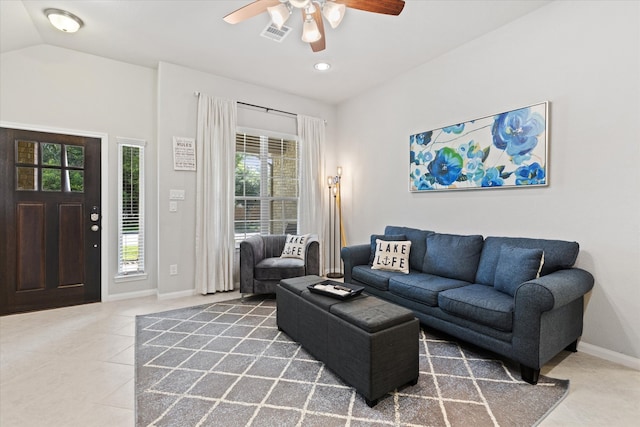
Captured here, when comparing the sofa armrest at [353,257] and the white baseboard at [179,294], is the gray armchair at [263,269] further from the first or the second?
the white baseboard at [179,294]

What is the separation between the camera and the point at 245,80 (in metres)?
4.21

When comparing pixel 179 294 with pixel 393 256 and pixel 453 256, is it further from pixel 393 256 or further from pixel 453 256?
pixel 453 256

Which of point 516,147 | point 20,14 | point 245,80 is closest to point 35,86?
point 20,14

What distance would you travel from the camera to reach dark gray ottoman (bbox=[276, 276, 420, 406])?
172 centimetres

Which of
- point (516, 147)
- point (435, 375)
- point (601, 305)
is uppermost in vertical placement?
point (516, 147)

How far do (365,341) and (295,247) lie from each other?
2389mm

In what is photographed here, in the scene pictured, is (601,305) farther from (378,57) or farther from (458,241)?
(378,57)

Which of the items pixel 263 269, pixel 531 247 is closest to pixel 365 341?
pixel 531 247

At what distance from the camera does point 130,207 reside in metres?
3.80

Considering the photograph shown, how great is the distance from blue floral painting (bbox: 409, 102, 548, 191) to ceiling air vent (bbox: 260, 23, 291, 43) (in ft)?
6.35

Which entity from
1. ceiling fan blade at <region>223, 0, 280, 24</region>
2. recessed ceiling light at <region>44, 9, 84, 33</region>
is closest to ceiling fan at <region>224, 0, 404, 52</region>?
ceiling fan blade at <region>223, 0, 280, 24</region>

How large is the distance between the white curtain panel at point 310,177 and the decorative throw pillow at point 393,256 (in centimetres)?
163

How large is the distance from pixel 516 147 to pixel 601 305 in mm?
1476

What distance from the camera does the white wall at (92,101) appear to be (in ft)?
10.5
